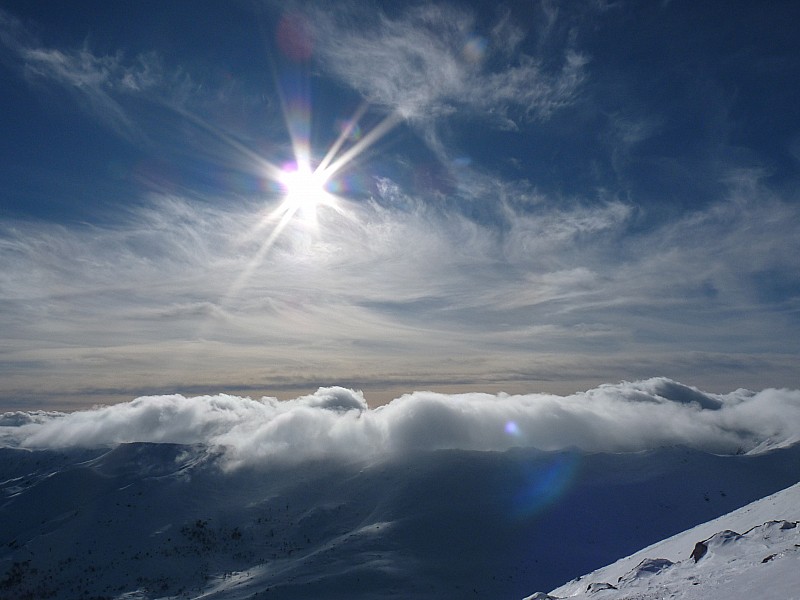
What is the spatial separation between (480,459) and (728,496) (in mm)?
31102

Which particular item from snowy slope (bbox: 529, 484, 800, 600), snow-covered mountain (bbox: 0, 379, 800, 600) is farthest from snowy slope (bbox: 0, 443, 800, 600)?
snowy slope (bbox: 529, 484, 800, 600)

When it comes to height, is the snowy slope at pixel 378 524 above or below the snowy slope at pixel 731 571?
below

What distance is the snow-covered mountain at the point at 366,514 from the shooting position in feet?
147

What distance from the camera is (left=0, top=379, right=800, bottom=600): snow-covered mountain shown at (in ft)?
147

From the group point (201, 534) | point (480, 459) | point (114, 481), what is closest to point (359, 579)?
point (201, 534)

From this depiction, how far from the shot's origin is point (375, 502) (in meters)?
64.9

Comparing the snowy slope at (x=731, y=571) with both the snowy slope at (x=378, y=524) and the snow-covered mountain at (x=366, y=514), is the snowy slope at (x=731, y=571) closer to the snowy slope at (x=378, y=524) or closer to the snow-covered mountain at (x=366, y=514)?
the snow-covered mountain at (x=366, y=514)

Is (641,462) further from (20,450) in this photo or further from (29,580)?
(20,450)

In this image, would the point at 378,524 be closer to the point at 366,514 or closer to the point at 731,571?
the point at 366,514

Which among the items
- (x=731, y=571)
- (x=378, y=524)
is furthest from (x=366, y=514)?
(x=731, y=571)

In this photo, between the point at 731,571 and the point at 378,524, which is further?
the point at 378,524

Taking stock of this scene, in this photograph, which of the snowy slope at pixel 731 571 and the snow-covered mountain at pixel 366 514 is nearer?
the snowy slope at pixel 731 571

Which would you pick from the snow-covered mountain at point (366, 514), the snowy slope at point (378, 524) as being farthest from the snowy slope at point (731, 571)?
the snowy slope at point (378, 524)

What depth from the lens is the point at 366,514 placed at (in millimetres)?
61562
